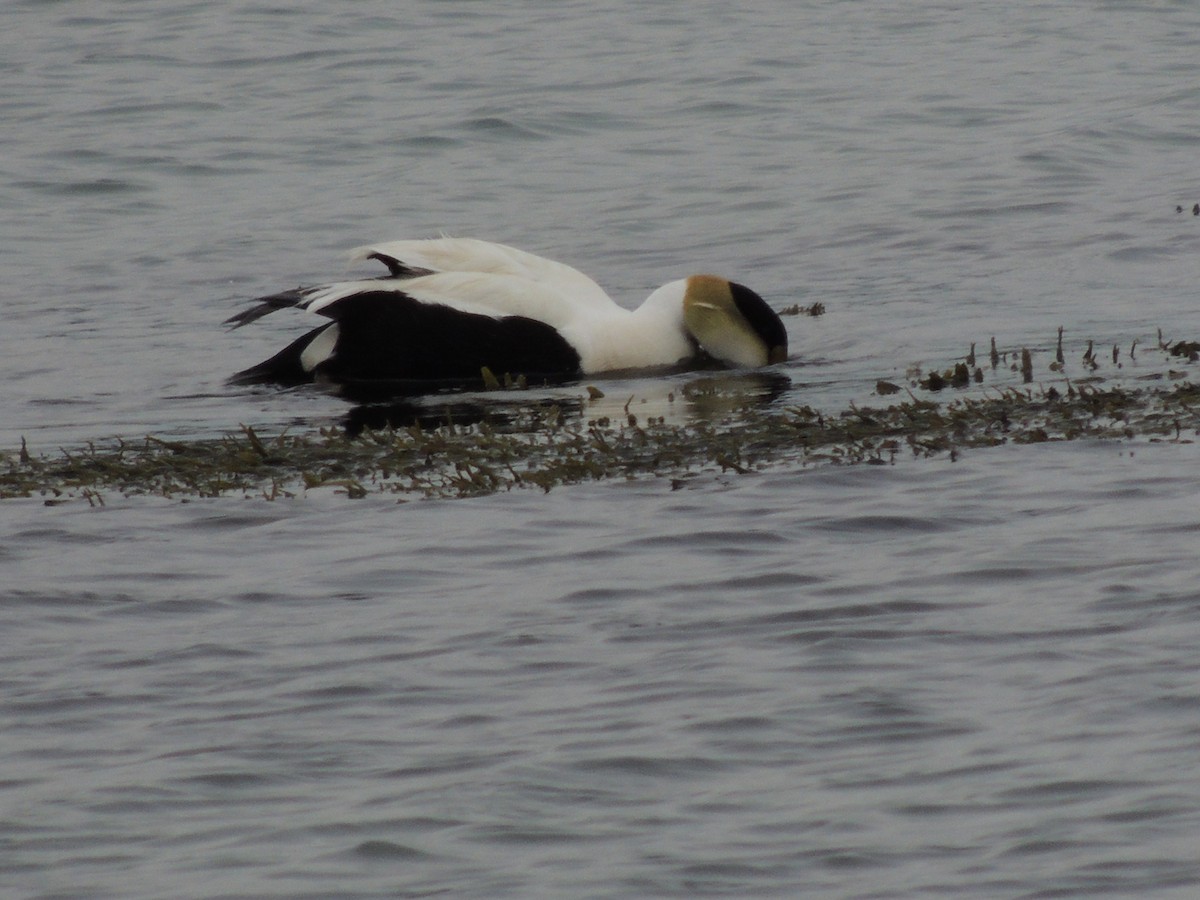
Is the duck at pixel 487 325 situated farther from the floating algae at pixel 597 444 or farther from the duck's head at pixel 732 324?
the floating algae at pixel 597 444

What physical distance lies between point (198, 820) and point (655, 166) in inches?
450

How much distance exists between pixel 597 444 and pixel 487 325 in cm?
199

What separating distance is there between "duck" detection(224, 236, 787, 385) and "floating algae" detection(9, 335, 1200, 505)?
1.08 m

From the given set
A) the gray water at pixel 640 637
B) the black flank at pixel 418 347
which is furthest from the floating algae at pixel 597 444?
the black flank at pixel 418 347

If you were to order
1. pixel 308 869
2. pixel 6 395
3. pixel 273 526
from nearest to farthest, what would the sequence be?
pixel 308 869
pixel 273 526
pixel 6 395

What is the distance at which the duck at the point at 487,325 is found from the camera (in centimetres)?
880

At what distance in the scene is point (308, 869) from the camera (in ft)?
12.2

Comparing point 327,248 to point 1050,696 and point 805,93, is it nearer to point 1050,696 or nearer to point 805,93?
point 805,93

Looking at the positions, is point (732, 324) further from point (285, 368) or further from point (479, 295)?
point (285, 368)

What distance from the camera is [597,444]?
690 centimetres

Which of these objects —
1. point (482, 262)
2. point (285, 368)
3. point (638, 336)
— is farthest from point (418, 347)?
point (638, 336)

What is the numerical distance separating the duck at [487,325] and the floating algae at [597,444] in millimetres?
1084

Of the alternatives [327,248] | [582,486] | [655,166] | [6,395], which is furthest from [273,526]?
[655,166]

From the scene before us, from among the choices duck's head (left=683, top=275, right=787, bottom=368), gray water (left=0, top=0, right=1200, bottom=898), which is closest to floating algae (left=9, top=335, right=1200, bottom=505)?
gray water (left=0, top=0, right=1200, bottom=898)
